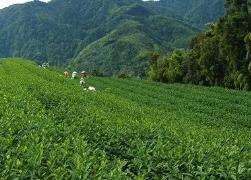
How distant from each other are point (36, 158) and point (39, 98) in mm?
15399

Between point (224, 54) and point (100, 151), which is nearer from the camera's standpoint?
point (100, 151)

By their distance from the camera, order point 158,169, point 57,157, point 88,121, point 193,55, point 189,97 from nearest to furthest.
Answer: point 57,157 < point 158,169 < point 88,121 < point 189,97 < point 193,55

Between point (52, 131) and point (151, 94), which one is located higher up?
point (52, 131)

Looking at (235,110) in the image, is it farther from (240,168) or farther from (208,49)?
(208,49)

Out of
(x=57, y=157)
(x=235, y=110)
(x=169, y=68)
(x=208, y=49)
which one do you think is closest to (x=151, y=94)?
(x=235, y=110)

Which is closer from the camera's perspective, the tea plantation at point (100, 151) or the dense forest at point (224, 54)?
the tea plantation at point (100, 151)

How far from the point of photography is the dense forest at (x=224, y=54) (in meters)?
67.2

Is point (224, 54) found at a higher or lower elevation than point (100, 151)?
lower

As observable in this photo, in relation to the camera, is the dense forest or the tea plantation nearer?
the tea plantation

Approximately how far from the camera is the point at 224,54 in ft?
235

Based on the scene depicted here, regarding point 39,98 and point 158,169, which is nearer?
point 158,169

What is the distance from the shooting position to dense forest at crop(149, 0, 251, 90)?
67.2 m

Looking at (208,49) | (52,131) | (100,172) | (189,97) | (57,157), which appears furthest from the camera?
(208,49)

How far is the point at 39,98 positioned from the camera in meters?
23.5
